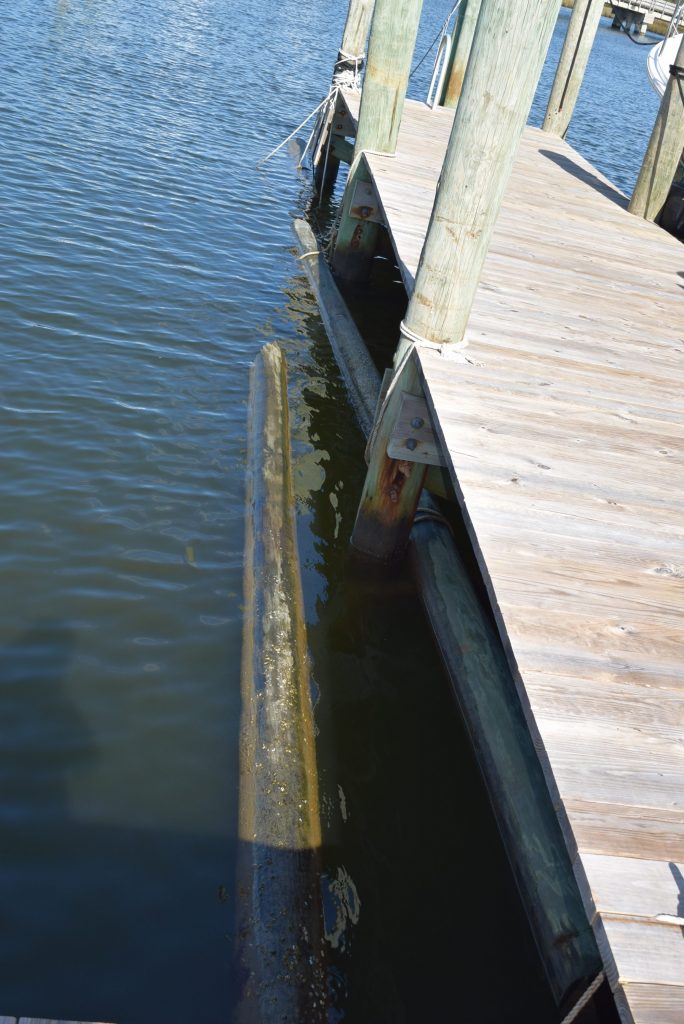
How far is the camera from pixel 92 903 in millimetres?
3807

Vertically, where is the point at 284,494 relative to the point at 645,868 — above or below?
below

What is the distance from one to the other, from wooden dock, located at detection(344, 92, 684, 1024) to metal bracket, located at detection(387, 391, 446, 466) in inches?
12.3

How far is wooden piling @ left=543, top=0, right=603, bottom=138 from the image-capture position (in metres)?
11.8

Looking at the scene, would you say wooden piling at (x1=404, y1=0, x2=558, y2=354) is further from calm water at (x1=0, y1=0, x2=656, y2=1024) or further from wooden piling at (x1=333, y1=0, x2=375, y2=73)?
wooden piling at (x1=333, y1=0, x2=375, y2=73)

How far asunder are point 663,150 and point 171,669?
7.50 m

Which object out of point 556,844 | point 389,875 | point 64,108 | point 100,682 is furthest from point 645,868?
point 64,108

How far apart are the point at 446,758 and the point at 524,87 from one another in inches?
133

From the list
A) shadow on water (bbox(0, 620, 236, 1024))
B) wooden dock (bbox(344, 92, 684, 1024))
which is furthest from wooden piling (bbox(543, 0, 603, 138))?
shadow on water (bbox(0, 620, 236, 1024))

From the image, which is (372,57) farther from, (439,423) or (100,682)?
(100,682)

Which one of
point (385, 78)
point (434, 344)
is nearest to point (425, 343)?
point (434, 344)

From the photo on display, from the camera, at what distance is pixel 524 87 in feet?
14.2

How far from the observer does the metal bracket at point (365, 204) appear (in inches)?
383

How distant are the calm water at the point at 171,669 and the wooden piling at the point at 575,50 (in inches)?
182

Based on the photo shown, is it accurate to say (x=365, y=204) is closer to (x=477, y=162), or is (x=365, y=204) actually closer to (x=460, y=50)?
(x=460, y=50)
